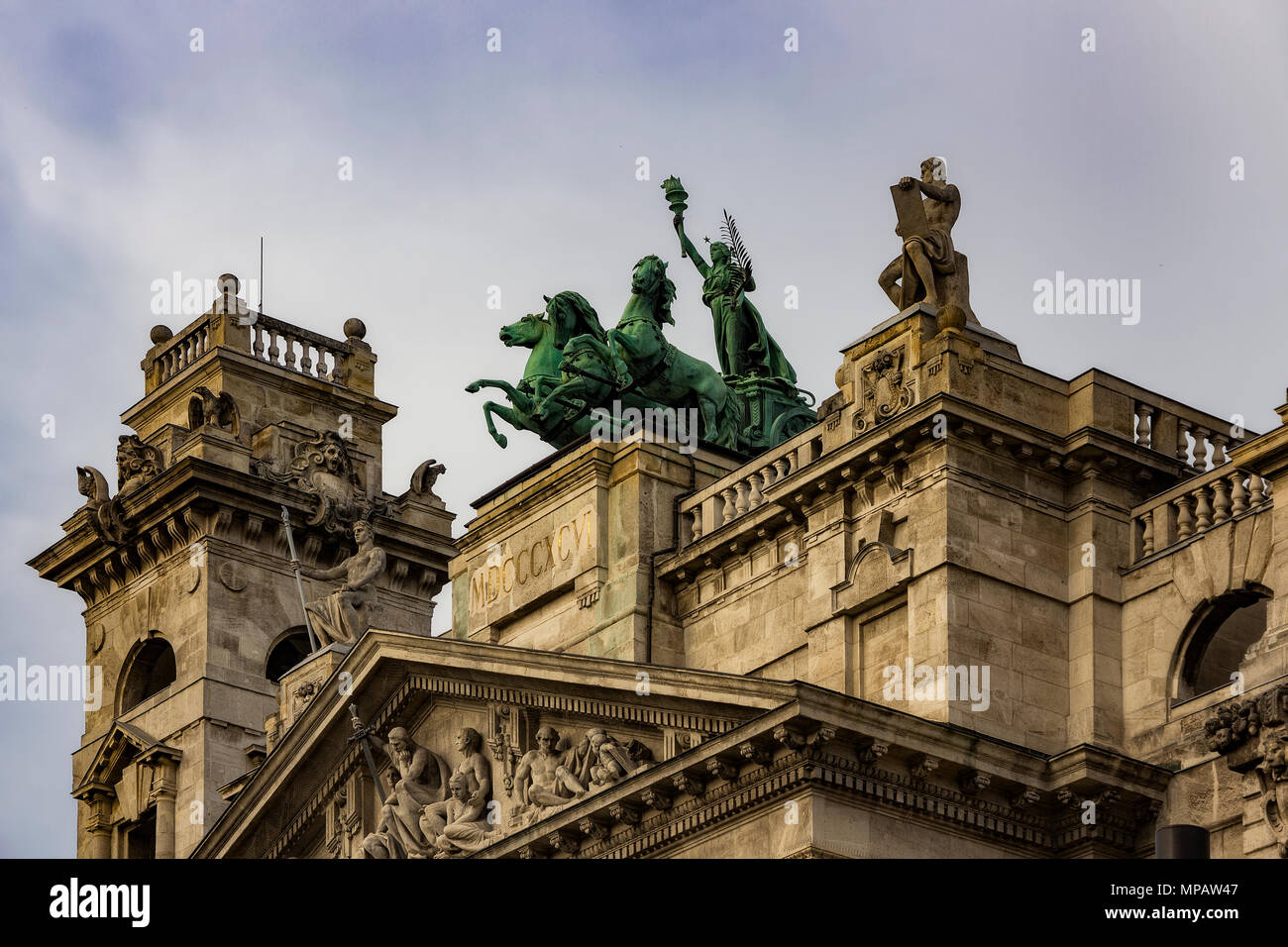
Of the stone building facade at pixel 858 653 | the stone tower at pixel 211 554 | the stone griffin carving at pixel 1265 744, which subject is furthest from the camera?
the stone tower at pixel 211 554

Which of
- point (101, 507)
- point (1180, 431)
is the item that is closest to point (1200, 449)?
point (1180, 431)

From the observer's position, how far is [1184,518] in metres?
43.0

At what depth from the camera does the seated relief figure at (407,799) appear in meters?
46.8

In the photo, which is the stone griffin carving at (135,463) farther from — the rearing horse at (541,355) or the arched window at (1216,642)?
the arched window at (1216,642)

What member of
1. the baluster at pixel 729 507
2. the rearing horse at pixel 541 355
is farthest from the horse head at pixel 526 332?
the baluster at pixel 729 507

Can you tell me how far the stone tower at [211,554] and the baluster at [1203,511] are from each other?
2112cm

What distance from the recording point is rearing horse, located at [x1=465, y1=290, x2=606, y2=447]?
51.4m

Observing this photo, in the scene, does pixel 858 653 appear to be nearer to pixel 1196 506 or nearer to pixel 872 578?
pixel 872 578
